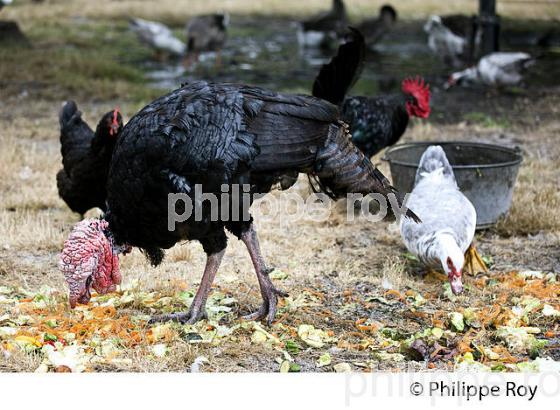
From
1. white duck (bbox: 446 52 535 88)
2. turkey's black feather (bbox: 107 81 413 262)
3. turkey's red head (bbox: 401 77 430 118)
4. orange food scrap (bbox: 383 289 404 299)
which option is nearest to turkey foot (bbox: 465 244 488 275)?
orange food scrap (bbox: 383 289 404 299)

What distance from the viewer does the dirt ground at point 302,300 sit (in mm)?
4031

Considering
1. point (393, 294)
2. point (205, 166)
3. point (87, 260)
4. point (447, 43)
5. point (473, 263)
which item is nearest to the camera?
point (205, 166)

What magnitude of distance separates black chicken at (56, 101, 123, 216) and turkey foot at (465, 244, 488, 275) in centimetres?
265

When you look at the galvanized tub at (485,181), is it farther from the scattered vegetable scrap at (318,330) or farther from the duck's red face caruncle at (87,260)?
the duck's red face caruncle at (87,260)

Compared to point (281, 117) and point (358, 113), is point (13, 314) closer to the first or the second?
point (281, 117)

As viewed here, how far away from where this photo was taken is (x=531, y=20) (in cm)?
2108

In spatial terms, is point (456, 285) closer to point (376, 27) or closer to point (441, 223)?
point (441, 223)

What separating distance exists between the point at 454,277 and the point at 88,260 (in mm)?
2222

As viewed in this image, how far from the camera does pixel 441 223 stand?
17.6 feet

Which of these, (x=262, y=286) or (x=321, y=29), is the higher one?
(x=321, y=29)

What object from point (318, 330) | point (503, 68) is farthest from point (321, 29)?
point (318, 330)

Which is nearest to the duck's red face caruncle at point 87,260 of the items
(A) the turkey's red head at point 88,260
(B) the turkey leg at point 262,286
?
(A) the turkey's red head at point 88,260

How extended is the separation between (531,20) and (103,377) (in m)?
19.9

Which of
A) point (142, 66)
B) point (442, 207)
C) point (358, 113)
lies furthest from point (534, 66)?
point (442, 207)
